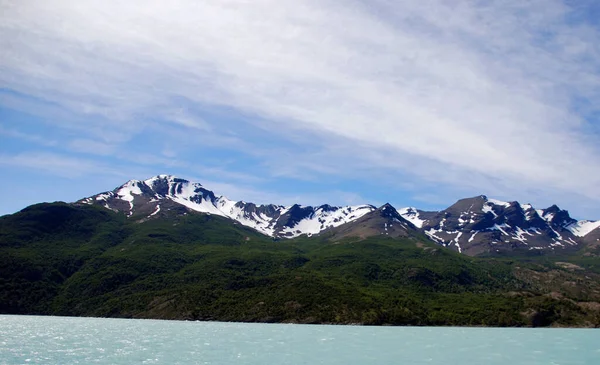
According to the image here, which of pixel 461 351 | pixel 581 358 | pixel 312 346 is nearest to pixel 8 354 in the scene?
pixel 312 346

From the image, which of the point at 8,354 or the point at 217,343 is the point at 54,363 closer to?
the point at 8,354

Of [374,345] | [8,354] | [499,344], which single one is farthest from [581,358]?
[8,354]

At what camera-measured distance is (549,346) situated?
119625mm

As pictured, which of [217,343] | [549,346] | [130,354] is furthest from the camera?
[549,346]

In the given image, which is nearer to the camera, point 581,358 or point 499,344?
point 581,358

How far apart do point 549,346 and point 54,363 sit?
104 m

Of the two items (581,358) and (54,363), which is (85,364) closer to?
(54,363)

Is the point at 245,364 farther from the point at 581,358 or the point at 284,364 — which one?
the point at 581,358

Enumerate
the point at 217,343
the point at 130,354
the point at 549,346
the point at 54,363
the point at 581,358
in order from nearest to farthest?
the point at 54,363 → the point at 130,354 → the point at 581,358 → the point at 217,343 → the point at 549,346

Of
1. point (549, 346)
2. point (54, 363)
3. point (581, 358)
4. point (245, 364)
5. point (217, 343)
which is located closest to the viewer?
point (54, 363)

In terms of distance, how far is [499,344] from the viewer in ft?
400

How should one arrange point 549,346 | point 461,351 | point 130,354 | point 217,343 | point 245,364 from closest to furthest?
point 245,364, point 130,354, point 461,351, point 217,343, point 549,346

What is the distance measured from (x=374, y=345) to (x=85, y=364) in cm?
6213

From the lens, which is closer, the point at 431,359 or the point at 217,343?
the point at 431,359
